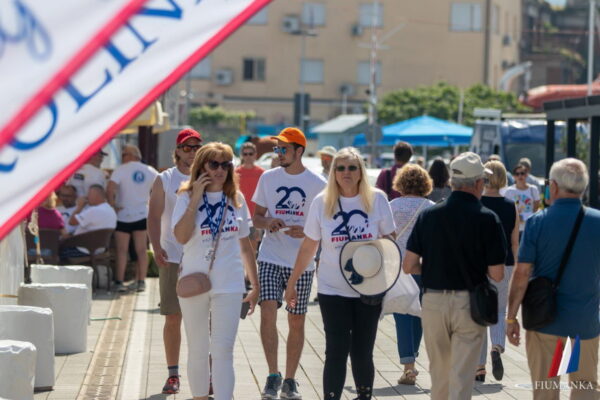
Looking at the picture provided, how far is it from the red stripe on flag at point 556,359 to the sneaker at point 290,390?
2460 millimetres

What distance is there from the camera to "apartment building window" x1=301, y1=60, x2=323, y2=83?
266ft

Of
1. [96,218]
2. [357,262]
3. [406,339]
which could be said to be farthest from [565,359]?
[96,218]

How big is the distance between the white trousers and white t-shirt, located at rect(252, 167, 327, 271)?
4.48 ft

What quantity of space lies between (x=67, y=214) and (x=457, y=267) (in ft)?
33.5

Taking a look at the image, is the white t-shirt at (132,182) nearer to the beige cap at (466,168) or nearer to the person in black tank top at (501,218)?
the person in black tank top at (501,218)

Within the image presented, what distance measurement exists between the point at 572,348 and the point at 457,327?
0.67 m

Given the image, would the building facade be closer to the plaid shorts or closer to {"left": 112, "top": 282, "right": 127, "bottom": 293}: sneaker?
{"left": 112, "top": 282, "right": 127, "bottom": 293}: sneaker

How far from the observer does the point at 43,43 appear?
168cm

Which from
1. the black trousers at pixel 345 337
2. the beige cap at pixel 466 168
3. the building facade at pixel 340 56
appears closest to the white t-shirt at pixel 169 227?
Answer: the black trousers at pixel 345 337

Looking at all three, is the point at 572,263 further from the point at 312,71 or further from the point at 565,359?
the point at 312,71

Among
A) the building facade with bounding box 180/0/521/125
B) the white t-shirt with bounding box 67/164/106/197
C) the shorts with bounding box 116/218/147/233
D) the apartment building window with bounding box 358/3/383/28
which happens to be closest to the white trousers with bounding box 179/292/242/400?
the shorts with bounding box 116/218/147/233

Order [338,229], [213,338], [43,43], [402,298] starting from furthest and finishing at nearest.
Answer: [402,298] → [338,229] → [213,338] → [43,43]

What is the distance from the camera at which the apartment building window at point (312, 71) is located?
80938 millimetres

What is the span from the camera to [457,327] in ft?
20.5
